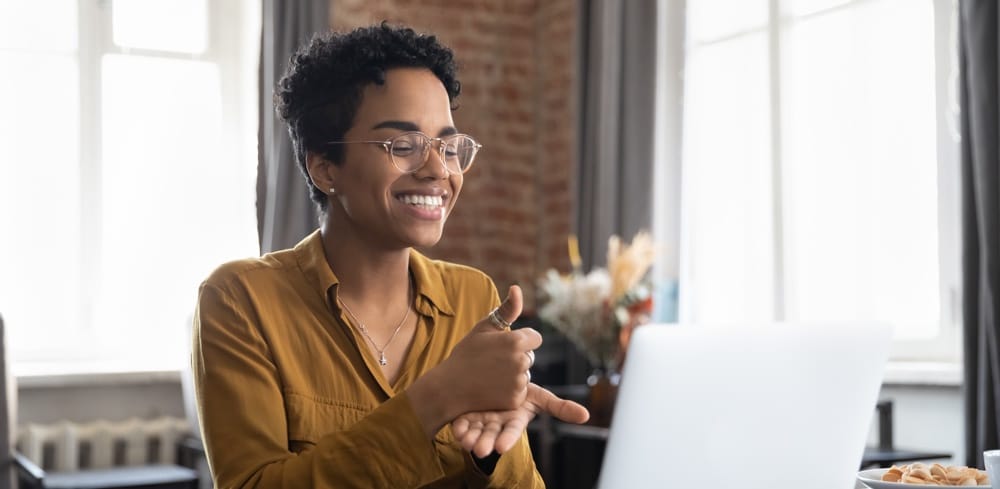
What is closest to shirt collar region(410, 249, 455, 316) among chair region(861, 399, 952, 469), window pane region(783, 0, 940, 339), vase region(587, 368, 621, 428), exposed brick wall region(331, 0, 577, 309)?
chair region(861, 399, 952, 469)

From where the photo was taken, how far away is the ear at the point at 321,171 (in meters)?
1.62

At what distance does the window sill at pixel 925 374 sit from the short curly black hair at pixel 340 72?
2450 mm

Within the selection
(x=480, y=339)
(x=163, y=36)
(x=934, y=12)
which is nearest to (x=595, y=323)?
(x=934, y=12)

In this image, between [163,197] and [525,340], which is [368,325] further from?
[163,197]

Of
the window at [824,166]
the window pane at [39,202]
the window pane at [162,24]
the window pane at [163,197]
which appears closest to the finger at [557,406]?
the window at [824,166]

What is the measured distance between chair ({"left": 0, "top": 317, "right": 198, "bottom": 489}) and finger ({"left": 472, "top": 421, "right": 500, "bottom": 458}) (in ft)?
8.38

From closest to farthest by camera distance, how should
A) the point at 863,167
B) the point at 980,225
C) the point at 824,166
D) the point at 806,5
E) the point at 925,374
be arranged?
the point at 980,225
the point at 925,374
the point at 863,167
the point at 824,166
the point at 806,5

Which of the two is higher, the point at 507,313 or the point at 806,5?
the point at 806,5

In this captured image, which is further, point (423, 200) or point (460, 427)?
point (423, 200)

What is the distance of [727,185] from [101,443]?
2.55m

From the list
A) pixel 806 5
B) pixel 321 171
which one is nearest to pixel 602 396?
pixel 806 5

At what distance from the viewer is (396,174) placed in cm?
154

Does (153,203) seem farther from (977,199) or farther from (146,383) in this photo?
(977,199)

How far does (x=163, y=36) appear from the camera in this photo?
182 inches
